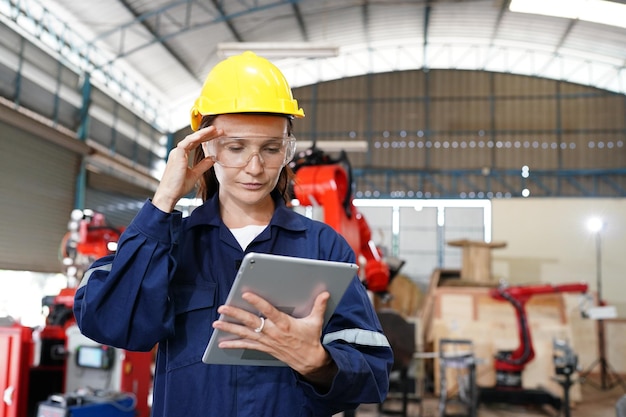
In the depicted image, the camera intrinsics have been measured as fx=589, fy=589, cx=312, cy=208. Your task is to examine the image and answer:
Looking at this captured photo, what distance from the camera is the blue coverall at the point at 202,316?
1424 mm

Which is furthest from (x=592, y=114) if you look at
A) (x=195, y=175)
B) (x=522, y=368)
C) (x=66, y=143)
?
(x=195, y=175)

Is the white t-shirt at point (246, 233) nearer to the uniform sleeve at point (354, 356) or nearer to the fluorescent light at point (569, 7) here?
the uniform sleeve at point (354, 356)

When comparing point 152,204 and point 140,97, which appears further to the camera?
point 140,97

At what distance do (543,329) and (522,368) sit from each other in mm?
1267

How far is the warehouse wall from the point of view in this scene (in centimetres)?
1527

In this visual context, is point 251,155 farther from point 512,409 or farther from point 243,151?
point 512,409

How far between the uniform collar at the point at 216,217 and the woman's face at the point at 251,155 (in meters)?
0.07

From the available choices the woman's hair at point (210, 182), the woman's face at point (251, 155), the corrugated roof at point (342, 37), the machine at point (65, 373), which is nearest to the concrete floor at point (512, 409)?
the machine at point (65, 373)

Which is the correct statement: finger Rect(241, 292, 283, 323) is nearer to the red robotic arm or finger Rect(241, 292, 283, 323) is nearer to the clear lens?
the clear lens

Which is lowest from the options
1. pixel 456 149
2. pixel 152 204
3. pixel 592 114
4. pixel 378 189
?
pixel 152 204

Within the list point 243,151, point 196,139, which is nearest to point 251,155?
point 243,151

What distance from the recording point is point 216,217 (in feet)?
5.54

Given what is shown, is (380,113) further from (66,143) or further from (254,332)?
(254,332)

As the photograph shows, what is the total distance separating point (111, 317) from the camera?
142 centimetres
